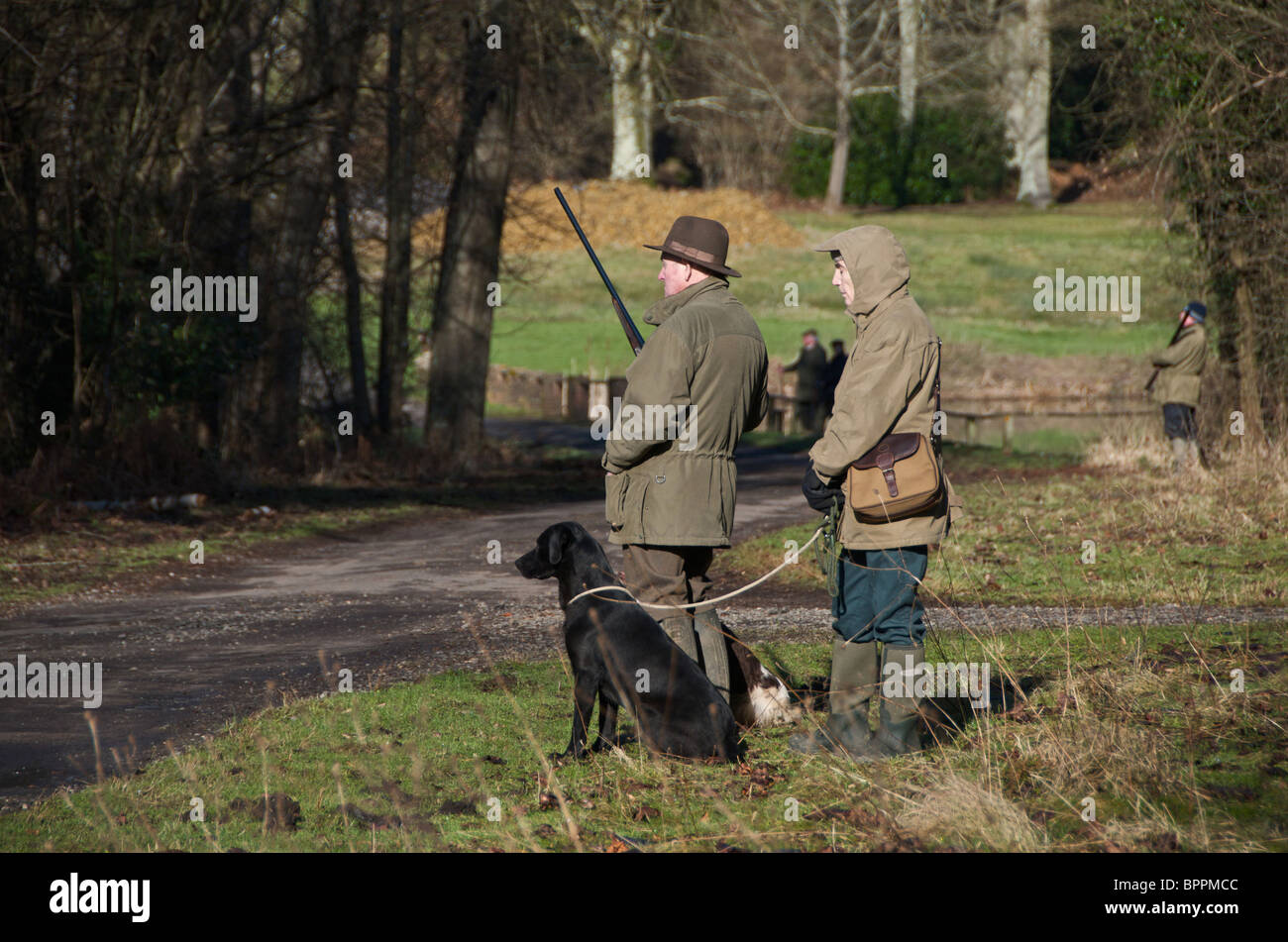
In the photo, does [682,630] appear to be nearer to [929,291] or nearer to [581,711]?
[581,711]

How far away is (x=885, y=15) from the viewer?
49844 mm

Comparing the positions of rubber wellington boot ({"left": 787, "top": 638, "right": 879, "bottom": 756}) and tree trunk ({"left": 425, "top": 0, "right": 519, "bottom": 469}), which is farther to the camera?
tree trunk ({"left": 425, "top": 0, "right": 519, "bottom": 469})

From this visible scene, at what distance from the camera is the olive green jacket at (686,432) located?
5.87m

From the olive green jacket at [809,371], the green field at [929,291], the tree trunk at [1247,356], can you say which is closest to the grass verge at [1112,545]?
the tree trunk at [1247,356]

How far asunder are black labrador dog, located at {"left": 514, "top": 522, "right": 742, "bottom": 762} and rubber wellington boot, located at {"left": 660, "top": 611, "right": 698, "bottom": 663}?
235 mm

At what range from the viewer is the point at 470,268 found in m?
19.6

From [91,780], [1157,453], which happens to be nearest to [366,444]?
[1157,453]

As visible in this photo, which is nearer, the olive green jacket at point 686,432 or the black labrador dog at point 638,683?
the black labrador dog at point 638,683

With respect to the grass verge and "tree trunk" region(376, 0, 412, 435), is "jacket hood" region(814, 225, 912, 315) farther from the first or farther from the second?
"tree trunk" region(376, 0, 412, 435)

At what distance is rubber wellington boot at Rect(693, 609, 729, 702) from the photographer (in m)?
6.30

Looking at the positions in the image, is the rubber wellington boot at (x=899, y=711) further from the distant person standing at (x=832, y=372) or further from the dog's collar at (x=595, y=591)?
the distant person standing at (x=832, y=372)

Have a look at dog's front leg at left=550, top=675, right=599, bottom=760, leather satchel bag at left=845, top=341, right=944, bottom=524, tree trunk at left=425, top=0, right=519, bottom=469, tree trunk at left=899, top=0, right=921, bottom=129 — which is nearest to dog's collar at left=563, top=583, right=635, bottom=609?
dog's front leg at left=550, top=675, right=599, bottom=760

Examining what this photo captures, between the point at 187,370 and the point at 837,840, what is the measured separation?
39.6ft

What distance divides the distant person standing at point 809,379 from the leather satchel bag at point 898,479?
20906 mm
